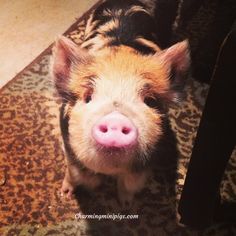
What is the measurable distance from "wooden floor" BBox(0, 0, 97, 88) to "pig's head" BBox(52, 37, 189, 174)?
53cm

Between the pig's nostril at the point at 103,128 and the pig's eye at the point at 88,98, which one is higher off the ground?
the pig's eye at the point at 88,98

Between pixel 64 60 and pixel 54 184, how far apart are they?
37cm

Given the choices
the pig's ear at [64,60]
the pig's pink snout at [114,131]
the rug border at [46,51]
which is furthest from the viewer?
the rug border at [46,51]

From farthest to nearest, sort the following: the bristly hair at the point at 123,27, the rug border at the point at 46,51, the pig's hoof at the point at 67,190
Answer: the rug border at the point at 46,51 < the pig's hoof at the point at 67,190 < the bristly hair at the point at 123,27

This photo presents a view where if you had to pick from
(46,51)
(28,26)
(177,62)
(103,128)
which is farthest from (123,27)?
(28,26)

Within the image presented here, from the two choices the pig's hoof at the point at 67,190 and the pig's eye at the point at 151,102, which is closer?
the pig's eye at the point at 151,102

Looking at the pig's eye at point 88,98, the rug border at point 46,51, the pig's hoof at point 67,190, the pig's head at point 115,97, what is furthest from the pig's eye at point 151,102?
the rug border at point 46,51

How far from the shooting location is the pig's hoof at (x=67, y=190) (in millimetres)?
1038

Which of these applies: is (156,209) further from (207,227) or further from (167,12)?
(167,12)

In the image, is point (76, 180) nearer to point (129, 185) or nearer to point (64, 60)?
point (129, 185)

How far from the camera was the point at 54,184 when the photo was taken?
3.49 ft

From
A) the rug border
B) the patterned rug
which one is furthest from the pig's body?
the rug border

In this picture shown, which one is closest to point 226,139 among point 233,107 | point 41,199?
point 233,107

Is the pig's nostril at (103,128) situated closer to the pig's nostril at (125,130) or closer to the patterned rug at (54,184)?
the pig's nostril at (125,130)
